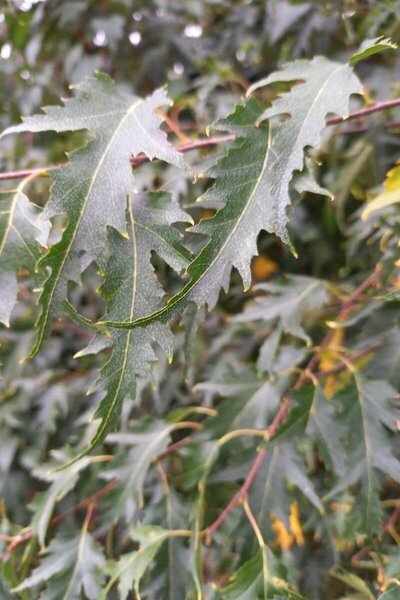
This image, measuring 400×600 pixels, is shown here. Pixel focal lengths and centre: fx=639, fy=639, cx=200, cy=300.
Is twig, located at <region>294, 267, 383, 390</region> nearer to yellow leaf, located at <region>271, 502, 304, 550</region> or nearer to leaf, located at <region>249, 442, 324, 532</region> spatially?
leaf, located at <region>249, 442, 324, 532</region>

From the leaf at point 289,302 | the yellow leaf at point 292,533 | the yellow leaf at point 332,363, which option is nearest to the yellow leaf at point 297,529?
the yellow leaf at point 292,533

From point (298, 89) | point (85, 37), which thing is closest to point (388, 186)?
point (298, 89)

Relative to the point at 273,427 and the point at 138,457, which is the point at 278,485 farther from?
the point at 138,457

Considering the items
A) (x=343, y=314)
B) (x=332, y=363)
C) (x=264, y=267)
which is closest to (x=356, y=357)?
(x=343, y=314)

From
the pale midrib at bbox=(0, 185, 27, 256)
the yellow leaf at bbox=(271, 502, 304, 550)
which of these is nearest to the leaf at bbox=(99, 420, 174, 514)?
the yellow leaf at bbox=(271, 502, 304, 550)

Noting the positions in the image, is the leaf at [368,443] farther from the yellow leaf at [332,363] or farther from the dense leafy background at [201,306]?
the yellow leaf at [332,363]

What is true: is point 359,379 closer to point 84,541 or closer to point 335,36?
point 84,541
